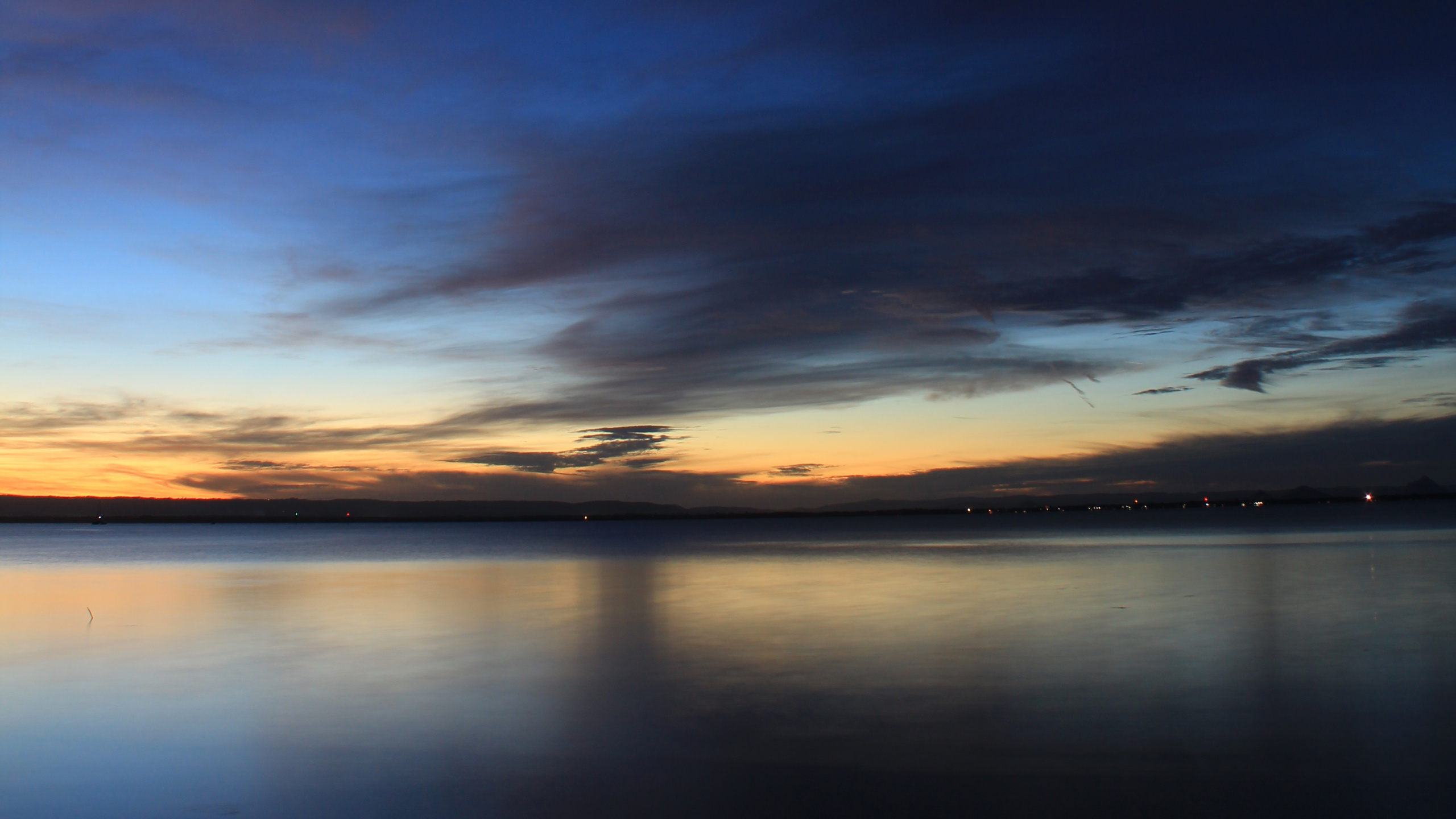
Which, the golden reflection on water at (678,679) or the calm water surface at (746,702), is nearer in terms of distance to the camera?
the calm water surface at (746,702)

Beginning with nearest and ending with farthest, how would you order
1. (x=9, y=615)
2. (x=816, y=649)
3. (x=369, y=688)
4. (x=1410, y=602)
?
(x=369, y=688) → (x=816, y=649) → (x=1410, y=602) → (x=9, y=615)

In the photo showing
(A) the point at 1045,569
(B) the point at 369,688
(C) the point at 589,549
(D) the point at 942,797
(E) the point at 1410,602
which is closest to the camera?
(D) the point at 942,797

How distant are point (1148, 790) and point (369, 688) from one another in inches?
427

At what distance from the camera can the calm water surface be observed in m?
8.99

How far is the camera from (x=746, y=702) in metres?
13.2

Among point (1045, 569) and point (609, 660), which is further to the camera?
point (1045, 569)

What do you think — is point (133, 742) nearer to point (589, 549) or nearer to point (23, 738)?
point (23, 738)

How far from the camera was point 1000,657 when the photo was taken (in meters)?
16.9

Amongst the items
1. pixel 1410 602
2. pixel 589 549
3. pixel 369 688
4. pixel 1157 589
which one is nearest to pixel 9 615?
pixel 369 688

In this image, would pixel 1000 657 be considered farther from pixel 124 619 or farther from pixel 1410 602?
pixel 124 619

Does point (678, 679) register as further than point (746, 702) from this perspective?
Yes

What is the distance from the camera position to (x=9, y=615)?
2602 centimetres

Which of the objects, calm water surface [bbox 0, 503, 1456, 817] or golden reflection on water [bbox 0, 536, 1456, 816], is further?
golden reflection on water [bbox 0, 536, 1456, 816]

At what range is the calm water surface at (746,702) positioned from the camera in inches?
354
